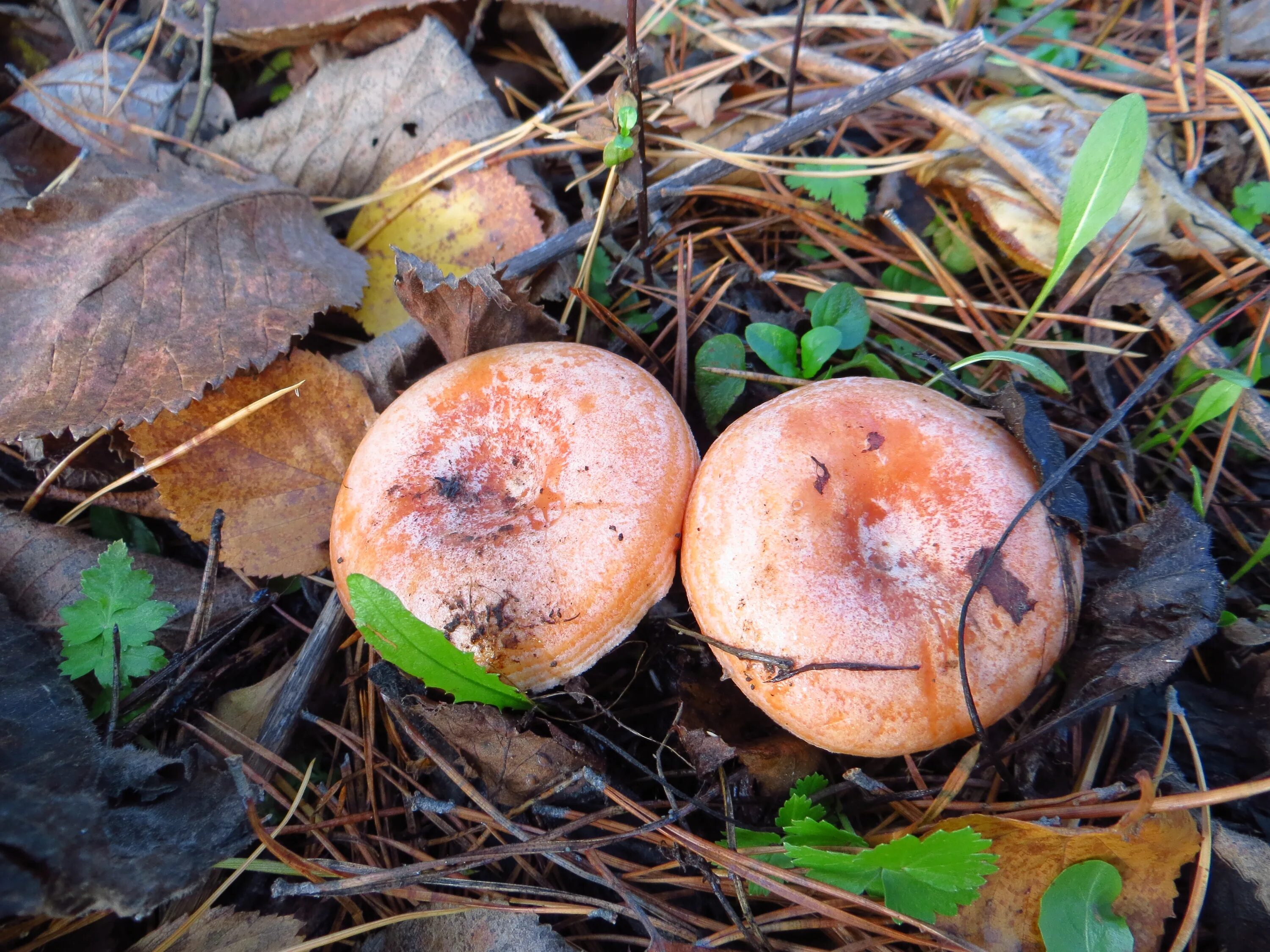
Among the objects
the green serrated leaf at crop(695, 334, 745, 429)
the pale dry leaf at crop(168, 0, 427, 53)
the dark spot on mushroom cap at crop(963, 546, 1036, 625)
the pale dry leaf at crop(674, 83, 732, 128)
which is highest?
the pale dry leaf at crop(168, 0, 427, 53)

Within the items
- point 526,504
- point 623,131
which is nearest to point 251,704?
point 526,504

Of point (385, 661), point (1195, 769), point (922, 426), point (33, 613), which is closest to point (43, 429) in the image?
point (33, 613)

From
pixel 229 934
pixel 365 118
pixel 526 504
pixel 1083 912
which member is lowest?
pixel 1083 912

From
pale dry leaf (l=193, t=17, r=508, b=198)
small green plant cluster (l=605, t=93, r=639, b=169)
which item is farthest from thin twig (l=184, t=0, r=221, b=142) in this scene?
small green plant cluster (l=605, t=93, r=639, b=169)

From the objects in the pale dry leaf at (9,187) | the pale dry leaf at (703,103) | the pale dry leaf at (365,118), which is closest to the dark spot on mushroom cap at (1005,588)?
the pale dry leaf at (703,103)

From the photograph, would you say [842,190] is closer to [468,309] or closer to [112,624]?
[468,309]

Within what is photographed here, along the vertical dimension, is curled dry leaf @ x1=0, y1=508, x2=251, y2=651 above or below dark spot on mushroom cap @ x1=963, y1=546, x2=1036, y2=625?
above

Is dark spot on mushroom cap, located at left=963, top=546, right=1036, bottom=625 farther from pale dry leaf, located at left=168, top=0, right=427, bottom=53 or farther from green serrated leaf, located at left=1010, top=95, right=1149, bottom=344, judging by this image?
pale dry leaf, located at left=168, top=0, right=427, bottom=53
